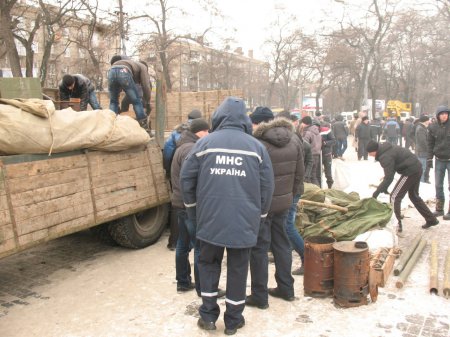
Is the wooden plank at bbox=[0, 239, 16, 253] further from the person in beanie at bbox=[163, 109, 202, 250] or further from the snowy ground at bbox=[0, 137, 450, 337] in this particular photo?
the person in beanie at bbox=[163, 109, 202, 250]

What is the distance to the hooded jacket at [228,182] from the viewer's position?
347cm

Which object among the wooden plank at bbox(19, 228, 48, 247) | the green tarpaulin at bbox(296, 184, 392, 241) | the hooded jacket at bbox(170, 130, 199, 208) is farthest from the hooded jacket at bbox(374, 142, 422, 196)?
the wooden plank at bbox(19, 228, 48, 247)

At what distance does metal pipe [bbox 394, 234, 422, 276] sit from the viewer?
496 cm

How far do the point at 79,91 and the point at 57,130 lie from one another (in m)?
2.92

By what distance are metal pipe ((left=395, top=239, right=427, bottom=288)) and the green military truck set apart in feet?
10.2

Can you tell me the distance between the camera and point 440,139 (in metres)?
7.49

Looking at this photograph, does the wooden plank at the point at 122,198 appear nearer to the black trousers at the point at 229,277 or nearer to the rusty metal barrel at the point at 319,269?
the black trousers at the point at 229,277

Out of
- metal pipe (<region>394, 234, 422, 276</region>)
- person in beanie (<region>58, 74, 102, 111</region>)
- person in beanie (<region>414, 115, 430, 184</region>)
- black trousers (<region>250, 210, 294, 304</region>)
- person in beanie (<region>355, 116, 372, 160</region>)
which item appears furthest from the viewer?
person in beanie (<region>355, 116, 372, 160</region>)

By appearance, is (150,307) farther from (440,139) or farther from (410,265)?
(440,139)

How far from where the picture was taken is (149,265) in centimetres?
552

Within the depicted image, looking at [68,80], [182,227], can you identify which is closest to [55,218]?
[182,227]

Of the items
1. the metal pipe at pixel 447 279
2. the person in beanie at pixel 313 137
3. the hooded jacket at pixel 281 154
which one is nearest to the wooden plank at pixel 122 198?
the hooded jacket at pixel 281 154

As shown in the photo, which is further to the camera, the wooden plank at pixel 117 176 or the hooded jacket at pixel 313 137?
the hooded jacket at pixel 313 137

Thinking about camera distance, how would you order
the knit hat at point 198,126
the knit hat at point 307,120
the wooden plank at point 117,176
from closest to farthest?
the knit hat at point 198,126
the wooden plank at point 117,176
the knit hat at point 307,120
